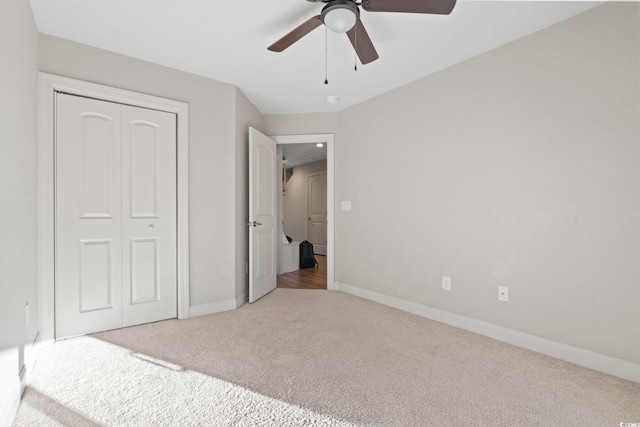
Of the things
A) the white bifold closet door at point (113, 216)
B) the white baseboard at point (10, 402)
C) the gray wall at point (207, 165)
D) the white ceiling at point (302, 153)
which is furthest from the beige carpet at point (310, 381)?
the white ceiling at point (302, 153)

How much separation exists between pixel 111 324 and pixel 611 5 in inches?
171

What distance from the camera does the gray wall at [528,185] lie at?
6.51 feet

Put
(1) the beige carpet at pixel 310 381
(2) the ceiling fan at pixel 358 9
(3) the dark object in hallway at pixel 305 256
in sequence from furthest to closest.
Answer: (3) the dark object in hallway at pixel 305 256, (2) the ceiling fan at pixel 358 9, (1) the beige carpet at pixel 310 381

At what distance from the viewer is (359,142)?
387cm

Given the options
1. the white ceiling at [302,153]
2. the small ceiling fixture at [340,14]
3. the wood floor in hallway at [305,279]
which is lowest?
the wood floor in hallway at [305,279]

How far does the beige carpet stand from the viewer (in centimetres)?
155

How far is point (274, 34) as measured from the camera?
2.42 metres

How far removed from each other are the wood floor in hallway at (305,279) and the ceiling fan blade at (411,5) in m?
3.42

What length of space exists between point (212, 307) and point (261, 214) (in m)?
1.18

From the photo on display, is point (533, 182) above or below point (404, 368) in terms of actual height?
above

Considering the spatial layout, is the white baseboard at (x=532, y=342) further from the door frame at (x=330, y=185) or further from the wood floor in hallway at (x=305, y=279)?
the wood floor in hallway at (x=305, y=279)

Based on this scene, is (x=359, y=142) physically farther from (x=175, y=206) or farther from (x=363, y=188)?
(x=175, y=206)

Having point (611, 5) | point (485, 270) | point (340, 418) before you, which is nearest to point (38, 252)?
point (340, 418)

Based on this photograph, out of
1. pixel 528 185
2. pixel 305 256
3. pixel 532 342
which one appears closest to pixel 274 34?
pixel 528 185
